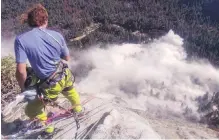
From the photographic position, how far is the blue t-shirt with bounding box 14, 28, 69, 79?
173 inches

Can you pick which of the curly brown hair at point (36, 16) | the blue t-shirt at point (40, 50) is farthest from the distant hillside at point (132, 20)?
the curly brown hair at point (36, 16)

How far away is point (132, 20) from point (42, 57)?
2075cm

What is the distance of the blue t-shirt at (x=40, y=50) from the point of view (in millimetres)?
4383

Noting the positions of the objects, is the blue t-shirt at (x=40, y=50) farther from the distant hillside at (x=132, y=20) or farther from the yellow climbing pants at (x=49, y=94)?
the distant hillside at (x=132, y=20)

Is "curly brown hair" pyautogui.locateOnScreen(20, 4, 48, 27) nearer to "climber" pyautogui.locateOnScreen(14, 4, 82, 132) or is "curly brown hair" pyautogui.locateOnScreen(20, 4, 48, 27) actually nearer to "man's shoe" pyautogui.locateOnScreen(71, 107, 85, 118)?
"climber" pyautogui.locateOnScreen(14, 4, 82, 132)

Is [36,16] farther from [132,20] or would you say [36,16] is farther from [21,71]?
[132,20]

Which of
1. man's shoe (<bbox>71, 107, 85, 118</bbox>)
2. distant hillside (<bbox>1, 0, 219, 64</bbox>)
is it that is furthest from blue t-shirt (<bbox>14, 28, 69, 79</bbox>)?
distant hillside (<bbox>1, 0, 219, 64</bbox>)

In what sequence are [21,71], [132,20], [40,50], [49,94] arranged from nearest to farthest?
[21,71] → [40,50] → [49,94] → [132,20]

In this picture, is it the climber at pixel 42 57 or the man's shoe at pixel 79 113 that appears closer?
the climber at pixel 42 57

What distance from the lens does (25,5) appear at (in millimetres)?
25062

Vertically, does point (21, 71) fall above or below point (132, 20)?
above

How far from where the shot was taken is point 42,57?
4633mm

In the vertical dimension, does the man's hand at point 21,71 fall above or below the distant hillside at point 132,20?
above

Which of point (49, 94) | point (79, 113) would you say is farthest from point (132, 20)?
point (49, 94)
